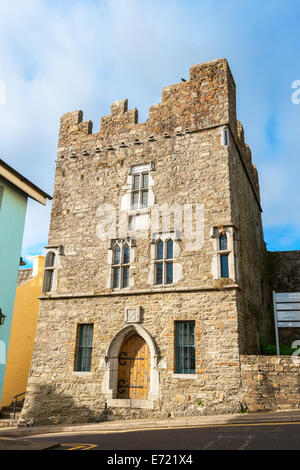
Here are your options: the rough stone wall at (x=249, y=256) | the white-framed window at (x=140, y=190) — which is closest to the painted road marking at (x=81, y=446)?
the rough stone wall at (x=249, y=256)

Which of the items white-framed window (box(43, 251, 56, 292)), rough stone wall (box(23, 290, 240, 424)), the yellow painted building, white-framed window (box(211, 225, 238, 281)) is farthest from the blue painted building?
white-framed window (box(211, 225, 238, 281))

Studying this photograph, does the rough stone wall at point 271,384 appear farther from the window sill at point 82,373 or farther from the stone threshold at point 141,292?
the window sill at point 82,373

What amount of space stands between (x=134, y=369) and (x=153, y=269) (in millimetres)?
3080

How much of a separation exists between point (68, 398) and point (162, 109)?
10.3 meters

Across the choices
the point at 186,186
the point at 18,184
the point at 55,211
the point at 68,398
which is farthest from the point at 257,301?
the point at 18,184

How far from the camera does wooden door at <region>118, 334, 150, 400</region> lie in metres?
10.9

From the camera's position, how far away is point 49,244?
13.6m

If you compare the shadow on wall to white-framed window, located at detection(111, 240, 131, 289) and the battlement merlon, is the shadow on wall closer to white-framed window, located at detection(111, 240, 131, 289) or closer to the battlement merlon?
white-framed window, located at detection(111, 240, 131, 289)

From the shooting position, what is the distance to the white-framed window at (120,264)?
1214cm

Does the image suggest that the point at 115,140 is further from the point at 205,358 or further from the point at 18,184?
the point at 205,358

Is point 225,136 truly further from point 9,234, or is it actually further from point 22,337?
point 22,337

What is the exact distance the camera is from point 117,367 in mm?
11352

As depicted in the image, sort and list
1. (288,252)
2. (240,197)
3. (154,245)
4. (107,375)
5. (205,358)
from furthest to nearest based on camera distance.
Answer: (288,252), (240,197), (154,245), (107,375), (205,358)

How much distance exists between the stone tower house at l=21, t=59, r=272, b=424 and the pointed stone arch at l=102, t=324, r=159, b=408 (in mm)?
30
